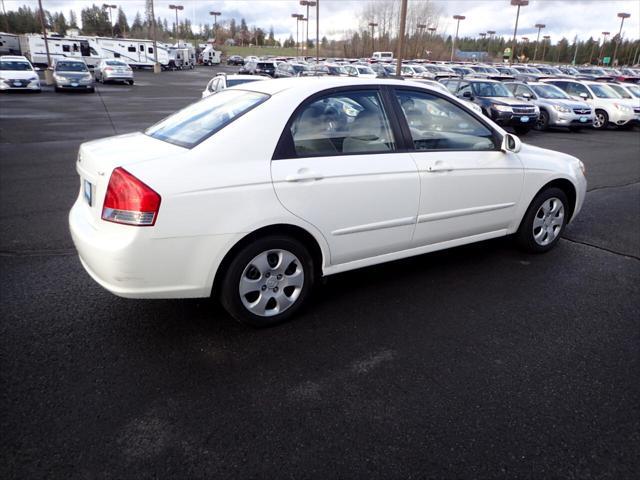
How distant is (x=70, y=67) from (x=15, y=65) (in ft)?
8.11

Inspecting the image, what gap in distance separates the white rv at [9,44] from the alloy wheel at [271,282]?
5629 centimetres

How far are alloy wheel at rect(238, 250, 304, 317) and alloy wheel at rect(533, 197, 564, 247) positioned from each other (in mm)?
2651

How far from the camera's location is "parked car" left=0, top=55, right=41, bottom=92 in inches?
869

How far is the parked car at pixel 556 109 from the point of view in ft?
53.6

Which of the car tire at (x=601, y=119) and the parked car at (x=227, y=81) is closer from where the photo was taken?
the parked car at (x=227, y=81)

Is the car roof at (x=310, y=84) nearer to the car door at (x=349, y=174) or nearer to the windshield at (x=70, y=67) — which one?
the car door at (x=349, y=174)

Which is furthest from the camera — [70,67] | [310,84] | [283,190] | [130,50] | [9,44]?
[130,50]

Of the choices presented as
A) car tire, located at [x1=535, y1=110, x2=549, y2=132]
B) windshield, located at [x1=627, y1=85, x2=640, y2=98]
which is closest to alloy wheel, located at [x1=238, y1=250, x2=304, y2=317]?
car tire, located at [x1=535, y1=110, x2=549, y2=132]

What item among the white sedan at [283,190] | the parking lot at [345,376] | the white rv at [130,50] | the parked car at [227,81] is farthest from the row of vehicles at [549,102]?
the white rv at [130,50]

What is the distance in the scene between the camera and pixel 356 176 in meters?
3.43

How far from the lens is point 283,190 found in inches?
124

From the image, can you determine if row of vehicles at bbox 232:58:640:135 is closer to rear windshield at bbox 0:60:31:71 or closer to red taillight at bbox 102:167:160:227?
red taillight at bbox 102:167:160:227

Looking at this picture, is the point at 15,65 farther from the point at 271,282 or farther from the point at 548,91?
the point at 271,282

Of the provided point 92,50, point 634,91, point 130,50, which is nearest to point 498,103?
point 634,91
